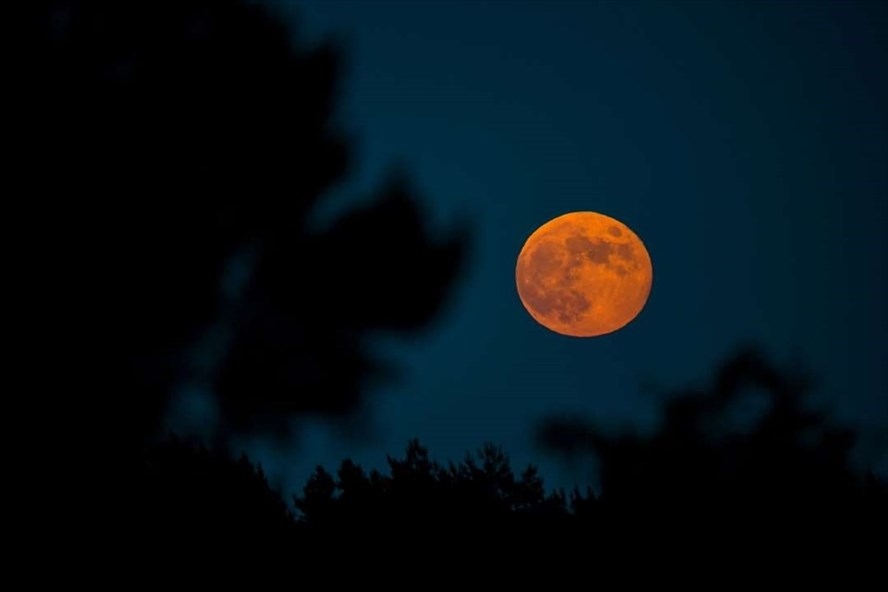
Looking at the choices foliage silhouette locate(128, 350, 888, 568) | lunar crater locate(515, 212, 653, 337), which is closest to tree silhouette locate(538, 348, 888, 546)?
foliage silhouette locate(128, 350, 888, 568)

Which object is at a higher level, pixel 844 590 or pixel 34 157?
pixel 34 157

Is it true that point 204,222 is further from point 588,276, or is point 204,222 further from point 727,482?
point 588,276

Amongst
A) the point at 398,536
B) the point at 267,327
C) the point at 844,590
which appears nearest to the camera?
the point at 844,590

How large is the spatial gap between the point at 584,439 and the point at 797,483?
12.6 feet

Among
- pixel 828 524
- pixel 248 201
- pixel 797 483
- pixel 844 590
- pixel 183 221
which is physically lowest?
pixel 844 590

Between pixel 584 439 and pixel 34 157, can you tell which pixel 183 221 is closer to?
pixel 34 157

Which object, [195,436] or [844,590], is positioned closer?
[844,590]

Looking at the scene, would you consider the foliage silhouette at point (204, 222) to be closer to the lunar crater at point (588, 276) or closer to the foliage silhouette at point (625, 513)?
the foliage silhouette at point (625, 513)

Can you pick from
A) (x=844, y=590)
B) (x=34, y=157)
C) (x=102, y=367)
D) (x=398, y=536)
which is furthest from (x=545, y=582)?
(x=34, y=157)

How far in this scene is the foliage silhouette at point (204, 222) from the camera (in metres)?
7.20

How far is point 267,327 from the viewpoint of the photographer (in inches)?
320

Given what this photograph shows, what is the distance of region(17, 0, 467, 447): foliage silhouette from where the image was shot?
720 centimetres

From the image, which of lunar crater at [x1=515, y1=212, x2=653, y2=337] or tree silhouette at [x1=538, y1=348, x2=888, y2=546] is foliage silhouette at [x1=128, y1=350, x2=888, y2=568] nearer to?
tree silhouette at [x1=538, y1=348, x2=888, y2=546]

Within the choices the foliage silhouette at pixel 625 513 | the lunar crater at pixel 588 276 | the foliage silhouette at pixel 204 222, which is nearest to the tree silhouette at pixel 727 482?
the foliage silhouette at pixel 625 513
